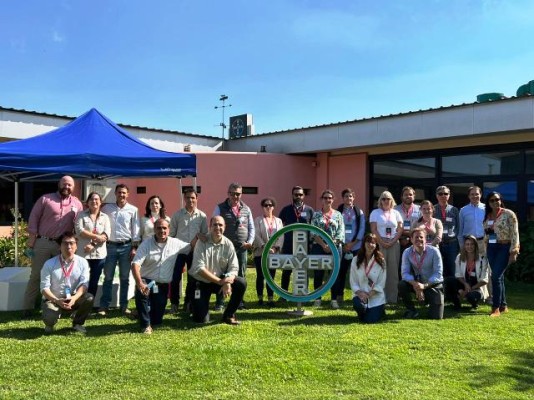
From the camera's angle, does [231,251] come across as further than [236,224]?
No

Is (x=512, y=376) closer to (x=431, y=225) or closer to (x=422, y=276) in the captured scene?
(x=422, y=276)

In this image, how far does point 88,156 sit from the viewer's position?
21.6 feet

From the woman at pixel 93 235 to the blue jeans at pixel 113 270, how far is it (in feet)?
0.36

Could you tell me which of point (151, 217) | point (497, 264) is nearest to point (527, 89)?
point (497, 264)

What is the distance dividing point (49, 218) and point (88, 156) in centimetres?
93

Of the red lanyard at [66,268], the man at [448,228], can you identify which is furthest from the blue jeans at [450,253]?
the red lanyard at [66,268]

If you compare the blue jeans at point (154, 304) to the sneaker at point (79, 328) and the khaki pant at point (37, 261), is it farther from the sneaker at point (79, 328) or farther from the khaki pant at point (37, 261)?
the khaki pant at point (37, 261)

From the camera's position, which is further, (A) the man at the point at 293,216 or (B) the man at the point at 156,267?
(A) the man at the point at 293,216

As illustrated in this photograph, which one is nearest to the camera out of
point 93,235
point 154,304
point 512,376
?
point 512,376

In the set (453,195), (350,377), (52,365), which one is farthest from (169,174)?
(453,195)

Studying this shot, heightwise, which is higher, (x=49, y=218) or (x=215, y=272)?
(x=49, y=218)

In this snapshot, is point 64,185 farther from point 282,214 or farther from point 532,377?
point 532,377

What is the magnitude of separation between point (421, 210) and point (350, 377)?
11.9 feet

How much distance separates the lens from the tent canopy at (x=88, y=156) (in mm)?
6398
